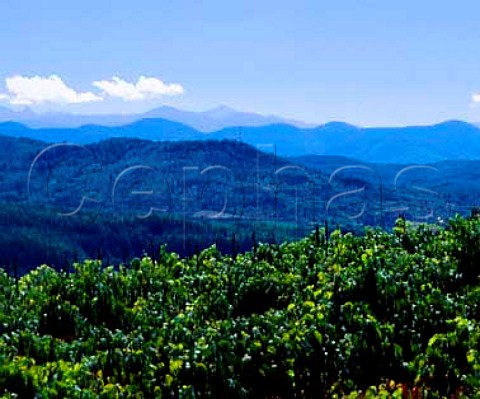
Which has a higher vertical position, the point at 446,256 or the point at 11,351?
the point at 446,256

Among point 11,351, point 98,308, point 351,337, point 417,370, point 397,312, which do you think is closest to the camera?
point 417,370

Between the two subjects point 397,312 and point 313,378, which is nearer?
point 313,378

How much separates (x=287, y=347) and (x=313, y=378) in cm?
78

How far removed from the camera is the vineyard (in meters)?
13.4

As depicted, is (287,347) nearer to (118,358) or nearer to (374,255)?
(118,358)

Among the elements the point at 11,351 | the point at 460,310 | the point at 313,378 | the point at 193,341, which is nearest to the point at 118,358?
the point at 193,341

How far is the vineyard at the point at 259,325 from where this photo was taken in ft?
44.0

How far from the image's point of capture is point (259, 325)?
50.4 ft

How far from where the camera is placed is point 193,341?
49.6 ft

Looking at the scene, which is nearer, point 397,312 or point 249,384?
point 249,384

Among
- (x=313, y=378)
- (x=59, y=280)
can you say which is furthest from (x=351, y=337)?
(x=59, y=280)

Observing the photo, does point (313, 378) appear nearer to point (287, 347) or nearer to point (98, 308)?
point (287, 347)

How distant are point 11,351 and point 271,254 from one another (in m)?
10.8

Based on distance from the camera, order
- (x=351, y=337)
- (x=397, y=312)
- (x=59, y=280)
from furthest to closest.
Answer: (x=59, y=280) → (x=397, y=312) → (x=351, y=337)
